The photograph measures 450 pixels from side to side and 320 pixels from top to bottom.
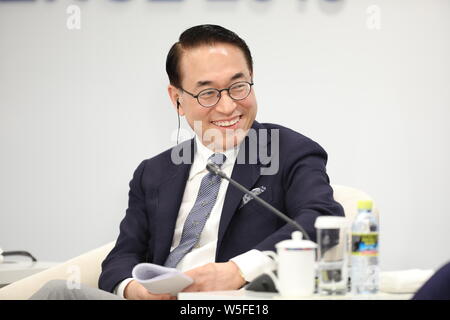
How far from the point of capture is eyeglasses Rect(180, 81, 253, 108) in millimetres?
2383

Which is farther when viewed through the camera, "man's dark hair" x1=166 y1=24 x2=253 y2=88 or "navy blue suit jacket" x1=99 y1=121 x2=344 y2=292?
"man's dark hair" x1=166 y1=24 x2=253 y2=88

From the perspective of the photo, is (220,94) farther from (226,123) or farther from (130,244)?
(130,244)

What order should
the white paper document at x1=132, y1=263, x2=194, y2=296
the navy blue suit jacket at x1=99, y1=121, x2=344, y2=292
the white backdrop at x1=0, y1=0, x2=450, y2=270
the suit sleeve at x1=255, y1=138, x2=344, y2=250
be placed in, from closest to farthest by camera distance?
the white paper document at x1=132, y1=263, x2=194, y2=296 < the suit sleeve at x1=255, y1=138, x2=344, y2=250 < the navy blue suit jacket at x1=99, y1=121, x2=344, y2=292 < the white backdrop at x1=0, y1=0, x2=450, y2=270

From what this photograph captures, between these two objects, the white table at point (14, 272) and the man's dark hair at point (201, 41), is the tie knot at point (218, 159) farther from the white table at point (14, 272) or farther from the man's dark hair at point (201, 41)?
the white table at point (14, 272)

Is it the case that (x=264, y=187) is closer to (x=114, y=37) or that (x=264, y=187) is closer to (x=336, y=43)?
(x=336, y=43)

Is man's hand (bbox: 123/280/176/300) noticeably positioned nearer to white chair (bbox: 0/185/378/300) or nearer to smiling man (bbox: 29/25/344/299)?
smiling man (bbox: 29/25/344/299)

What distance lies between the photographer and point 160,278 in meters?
1.60

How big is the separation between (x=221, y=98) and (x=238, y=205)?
39 cm

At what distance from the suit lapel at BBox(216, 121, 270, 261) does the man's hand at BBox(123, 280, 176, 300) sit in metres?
0.30

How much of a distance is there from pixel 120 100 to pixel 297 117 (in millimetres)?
989

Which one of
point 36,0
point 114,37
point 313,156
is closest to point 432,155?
point 313,156

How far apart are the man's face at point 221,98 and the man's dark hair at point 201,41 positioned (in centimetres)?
2

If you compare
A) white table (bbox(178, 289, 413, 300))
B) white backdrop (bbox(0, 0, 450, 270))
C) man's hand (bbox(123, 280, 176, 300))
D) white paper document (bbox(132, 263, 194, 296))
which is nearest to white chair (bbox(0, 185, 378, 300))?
man's hand (bbox(123, 280, 176, 300))

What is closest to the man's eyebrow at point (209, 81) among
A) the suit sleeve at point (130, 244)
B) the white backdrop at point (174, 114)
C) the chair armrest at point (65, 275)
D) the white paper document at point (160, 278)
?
the suit sleeve at point (130, 244)
